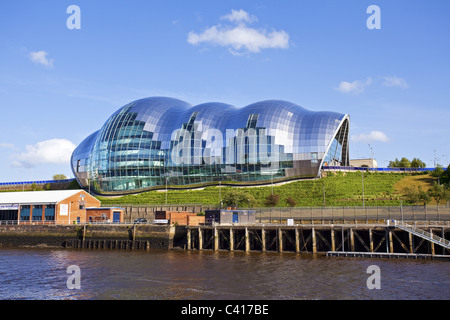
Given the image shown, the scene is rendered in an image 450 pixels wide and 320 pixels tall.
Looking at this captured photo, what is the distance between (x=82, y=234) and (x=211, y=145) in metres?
50.2

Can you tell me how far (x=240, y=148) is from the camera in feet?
370

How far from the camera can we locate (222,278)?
126ft

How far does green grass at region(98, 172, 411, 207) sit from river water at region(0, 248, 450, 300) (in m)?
40.3

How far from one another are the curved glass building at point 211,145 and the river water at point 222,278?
191ft

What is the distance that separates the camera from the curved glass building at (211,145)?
110375 millimetres

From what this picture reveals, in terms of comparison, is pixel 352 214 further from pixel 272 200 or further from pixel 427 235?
pixel 272 200

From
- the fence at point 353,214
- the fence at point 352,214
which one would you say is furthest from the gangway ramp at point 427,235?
the fence at point 352,214

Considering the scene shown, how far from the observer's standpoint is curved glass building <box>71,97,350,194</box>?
110 metres

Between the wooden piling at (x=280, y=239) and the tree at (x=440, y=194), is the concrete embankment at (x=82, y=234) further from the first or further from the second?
the tree at (x=440, y=194)

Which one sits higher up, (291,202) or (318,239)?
(291,202)

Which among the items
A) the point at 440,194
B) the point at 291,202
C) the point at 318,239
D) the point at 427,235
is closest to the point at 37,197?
the point at 291,202

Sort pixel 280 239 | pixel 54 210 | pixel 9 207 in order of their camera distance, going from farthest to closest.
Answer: pixel 9 207 → pixel 54 210 → pixel 280 239
